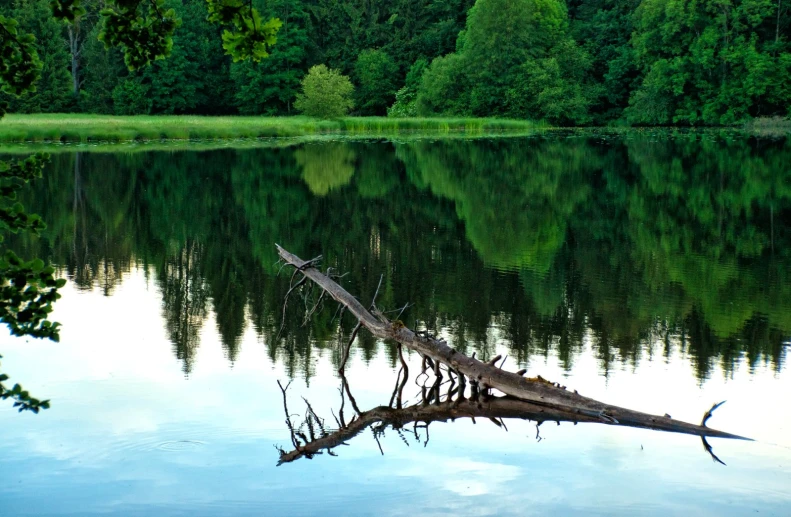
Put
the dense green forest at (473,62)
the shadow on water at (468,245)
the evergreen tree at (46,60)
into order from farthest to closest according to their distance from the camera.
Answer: the evergreen tree at (46,60)
the dense green forest at (473,62)
the shadow on water at (468,245)

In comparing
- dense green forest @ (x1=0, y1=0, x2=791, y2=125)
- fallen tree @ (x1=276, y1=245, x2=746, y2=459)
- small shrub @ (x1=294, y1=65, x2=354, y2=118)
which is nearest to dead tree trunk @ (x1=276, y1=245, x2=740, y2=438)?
fallen tree @ (x1=276, y1=245, x2=746, y2=459)

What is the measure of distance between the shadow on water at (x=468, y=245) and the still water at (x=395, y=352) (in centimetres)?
8

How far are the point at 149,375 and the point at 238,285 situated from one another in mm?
4437

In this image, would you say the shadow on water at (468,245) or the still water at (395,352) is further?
the shadow on water at (468,245)

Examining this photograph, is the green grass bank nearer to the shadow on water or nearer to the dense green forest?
the dense green forest

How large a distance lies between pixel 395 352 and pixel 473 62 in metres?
59.7

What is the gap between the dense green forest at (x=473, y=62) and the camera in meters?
63.1

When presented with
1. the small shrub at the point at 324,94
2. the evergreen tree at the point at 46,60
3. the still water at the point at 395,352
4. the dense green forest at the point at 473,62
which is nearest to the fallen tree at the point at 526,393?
the still water at the point at 395,352

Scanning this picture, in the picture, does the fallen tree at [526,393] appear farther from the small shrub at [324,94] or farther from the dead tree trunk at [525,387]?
the small shrub at [324,94]

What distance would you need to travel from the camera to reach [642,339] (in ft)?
34.5

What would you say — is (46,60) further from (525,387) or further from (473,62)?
(525,387)

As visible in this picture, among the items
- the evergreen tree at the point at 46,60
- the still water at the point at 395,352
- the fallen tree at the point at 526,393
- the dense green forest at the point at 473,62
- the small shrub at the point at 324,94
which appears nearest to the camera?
the still water at the point at 395,352

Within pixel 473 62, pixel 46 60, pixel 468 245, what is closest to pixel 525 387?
pixel 468 245

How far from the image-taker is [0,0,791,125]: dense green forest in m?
63.1
